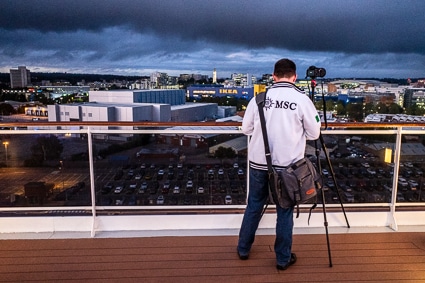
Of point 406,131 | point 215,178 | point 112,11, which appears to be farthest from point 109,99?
point 406,131

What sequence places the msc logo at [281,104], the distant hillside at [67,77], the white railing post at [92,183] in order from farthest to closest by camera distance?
the distant hillside at [67,77] < the white railing post at [92,183] < the msc logo at [281,104]

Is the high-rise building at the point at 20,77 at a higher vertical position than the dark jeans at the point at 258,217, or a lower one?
higher

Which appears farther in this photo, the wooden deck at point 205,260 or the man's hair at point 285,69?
the wooden deck at point 205,260

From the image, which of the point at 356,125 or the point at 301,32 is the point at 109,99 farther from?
the point at 356,125

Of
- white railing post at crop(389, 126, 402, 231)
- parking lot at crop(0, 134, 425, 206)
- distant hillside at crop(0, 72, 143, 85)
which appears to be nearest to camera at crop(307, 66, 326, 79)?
white railing post at crop(389, 126, 402, 231)

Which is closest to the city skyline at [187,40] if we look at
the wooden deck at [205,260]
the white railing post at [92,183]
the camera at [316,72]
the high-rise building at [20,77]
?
the high-rise building at [20,77]

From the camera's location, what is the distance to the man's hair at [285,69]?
1965mm

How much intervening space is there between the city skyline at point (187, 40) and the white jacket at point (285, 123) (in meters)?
48.3

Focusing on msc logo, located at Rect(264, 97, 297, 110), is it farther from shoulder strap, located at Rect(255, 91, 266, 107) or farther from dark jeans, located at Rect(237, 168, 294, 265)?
dark jeans, located at Rect(237, 168, 294, 265)

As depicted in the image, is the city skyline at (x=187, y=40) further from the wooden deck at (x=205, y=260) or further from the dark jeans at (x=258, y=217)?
the dark jeans at (x=258, y=217)

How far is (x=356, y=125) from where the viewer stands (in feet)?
8.73

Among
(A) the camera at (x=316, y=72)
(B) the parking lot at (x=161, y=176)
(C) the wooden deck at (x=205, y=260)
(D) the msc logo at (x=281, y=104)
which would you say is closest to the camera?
(D) the msc logo at (x=281, y=104)

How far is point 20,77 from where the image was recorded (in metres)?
59.5

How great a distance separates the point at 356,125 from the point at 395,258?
1067 mm
